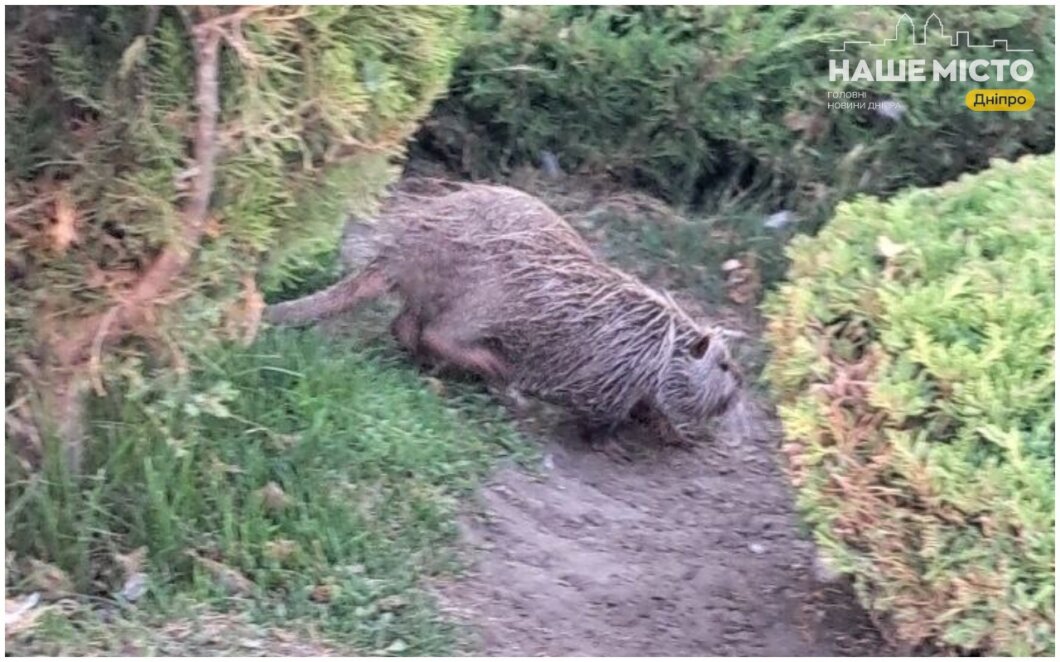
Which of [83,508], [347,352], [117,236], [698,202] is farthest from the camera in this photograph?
[698,202]

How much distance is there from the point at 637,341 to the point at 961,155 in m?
2.20

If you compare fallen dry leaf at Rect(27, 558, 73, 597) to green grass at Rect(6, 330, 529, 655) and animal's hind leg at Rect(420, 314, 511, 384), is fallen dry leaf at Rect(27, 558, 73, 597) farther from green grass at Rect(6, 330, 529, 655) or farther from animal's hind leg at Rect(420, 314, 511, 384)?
animal's hind leg at Rect(420, 314, 511, 384)

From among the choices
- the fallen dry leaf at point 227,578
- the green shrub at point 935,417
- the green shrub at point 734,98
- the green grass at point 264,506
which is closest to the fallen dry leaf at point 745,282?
the green shrub at point 734,98

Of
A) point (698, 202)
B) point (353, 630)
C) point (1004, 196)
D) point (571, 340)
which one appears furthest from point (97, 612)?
point (698, 202)

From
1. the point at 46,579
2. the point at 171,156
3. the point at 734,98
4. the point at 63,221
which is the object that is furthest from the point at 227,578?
the point at 734,98

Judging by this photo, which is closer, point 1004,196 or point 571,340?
point 1004,196

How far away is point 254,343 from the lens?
5027 millimetres

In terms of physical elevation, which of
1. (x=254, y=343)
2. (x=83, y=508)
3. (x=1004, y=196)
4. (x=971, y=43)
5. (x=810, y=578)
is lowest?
(x=810, y=578)

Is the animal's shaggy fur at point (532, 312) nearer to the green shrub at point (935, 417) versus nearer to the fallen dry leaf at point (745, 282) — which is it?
the fallen dry leaf at point (745, 282)

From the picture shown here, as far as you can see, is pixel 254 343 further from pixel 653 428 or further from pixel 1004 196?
pixel 1004 196

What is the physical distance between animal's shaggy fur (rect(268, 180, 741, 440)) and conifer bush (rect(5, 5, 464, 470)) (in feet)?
4.80

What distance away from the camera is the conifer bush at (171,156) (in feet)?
12.0

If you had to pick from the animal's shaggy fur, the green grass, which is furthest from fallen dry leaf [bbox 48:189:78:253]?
the animal's shaggy fur

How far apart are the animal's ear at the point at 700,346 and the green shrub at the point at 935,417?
5.08 ft
